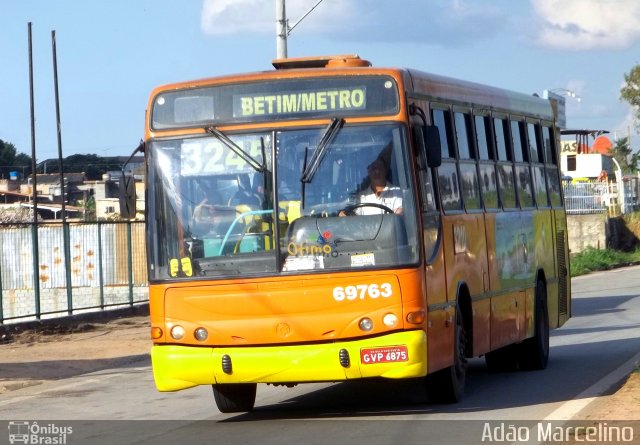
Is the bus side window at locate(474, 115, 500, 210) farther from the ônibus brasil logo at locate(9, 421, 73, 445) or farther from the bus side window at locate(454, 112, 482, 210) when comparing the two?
the ônibus brasil logo at locate(9, 421, 73, 445)

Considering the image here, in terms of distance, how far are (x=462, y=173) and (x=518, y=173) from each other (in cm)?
248

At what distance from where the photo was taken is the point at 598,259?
4516 cm

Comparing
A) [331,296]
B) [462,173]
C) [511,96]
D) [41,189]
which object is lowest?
[331,296]

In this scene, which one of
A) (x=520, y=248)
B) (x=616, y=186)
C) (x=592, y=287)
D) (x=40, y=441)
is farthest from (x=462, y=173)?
(x=616, y=186)

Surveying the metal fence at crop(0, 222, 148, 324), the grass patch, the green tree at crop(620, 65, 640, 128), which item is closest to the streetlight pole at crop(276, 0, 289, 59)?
the metal fence at crop(0, 222, 148, 324)

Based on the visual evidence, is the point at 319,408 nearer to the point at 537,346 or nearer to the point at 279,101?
the point at 279,101

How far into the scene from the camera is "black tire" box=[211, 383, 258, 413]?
1160cm

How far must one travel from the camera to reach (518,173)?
14.7m

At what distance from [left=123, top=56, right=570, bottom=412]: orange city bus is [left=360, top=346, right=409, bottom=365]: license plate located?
0.02 m

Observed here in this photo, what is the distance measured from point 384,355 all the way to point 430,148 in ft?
6.02

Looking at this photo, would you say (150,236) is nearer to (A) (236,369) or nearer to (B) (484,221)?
(A) (236,369)

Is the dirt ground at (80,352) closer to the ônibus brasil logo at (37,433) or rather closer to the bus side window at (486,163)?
the bus side window at (486,163)

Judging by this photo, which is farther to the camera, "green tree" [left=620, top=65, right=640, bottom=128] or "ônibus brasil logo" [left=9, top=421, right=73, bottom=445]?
"green tree" [left=620, top=65, right=640, bottom=128]

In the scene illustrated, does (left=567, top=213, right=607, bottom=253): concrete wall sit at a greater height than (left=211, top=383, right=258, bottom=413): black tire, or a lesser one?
greater
